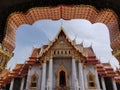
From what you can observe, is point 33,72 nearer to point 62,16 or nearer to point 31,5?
point 62,16

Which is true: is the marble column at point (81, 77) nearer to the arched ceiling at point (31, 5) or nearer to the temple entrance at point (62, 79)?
the temple entrance at point (62, 79)

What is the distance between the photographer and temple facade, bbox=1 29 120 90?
1763cm

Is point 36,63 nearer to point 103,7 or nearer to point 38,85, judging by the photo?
point 38,85

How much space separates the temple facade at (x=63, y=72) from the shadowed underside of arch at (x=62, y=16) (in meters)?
9.59

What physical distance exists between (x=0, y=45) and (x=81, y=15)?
14.3 feet

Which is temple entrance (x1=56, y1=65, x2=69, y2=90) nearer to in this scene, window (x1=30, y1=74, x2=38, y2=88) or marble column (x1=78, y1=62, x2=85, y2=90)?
marble column (x1=78, y1=62, x2=85, y2=90)

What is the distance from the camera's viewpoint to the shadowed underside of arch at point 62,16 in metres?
6.42

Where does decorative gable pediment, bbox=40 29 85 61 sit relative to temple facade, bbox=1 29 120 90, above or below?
above

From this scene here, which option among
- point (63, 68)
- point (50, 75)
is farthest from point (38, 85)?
point (63, 68)

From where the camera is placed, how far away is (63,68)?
1830 cm

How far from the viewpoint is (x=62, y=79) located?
18.2 metres

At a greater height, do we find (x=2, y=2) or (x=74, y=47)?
(x=74, y=47)

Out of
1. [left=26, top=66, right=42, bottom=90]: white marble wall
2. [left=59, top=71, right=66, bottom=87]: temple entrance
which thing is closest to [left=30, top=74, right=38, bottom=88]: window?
[left=26, top=66, right=42, bottom=90]: white marble wall

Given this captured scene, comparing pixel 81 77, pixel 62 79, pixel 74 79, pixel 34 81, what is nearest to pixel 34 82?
pixel 34 81
